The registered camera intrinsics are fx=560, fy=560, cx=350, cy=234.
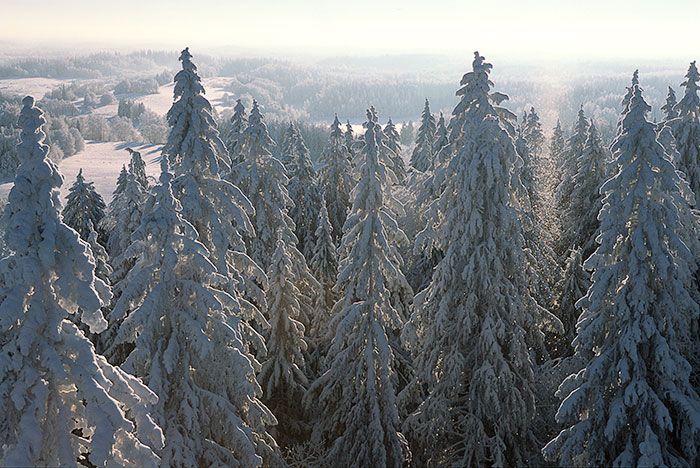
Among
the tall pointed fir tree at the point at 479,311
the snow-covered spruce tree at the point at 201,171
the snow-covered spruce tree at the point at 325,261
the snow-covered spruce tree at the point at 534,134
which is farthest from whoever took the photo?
the snow-covered spruce tree at the point at 534,134

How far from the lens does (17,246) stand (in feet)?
25.4

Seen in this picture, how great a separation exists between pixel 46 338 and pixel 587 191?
31726 mm

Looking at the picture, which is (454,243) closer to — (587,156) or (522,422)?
(522,422)

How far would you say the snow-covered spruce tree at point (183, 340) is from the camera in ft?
39.1

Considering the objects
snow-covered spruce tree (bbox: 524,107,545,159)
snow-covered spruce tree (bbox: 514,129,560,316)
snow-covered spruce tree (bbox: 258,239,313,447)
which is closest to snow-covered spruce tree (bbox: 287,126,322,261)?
snow-covered spruce tree (bbox: 258,239,313,447)

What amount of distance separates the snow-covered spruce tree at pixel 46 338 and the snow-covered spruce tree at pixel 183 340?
372 centimetres

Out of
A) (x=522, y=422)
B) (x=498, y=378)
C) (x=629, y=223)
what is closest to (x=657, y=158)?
(x=629, y=223)

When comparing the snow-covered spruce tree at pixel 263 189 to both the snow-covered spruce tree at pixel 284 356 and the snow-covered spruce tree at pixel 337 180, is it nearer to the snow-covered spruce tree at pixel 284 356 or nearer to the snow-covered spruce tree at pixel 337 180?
the snow-covered spruce tree at pixel 284 356

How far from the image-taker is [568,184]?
1516 inches

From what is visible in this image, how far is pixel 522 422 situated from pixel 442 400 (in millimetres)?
2348

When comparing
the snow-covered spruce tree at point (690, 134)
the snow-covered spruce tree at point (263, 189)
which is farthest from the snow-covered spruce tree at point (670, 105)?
the snow-covered spruce tree at point (263, 189)

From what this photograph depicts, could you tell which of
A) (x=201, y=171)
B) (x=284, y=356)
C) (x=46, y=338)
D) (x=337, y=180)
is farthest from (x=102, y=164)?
(x=46, y=338)

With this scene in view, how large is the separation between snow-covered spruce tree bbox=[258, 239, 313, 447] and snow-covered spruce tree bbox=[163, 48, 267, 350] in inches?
230

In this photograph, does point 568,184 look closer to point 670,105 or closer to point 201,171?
point 670,105
